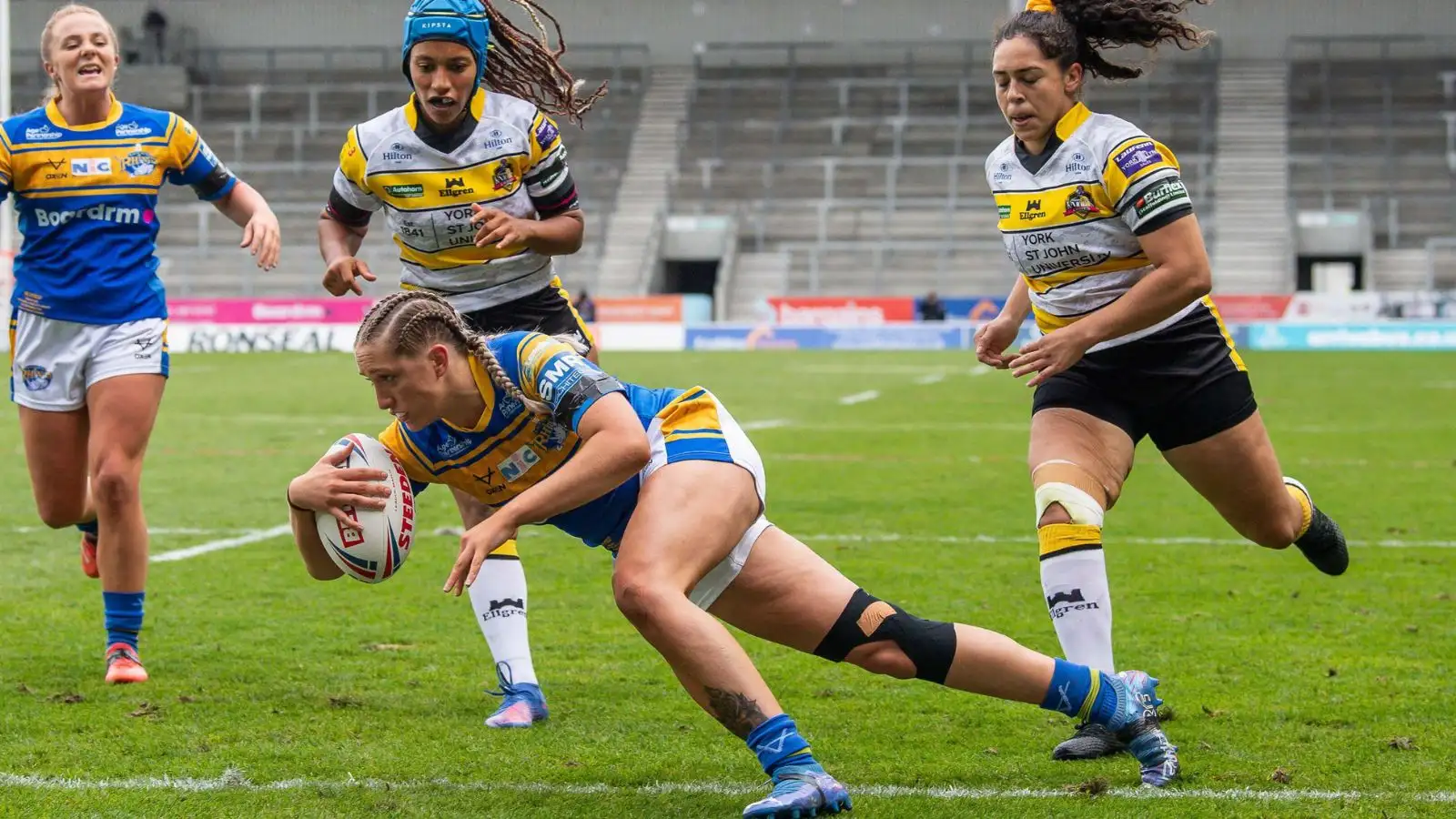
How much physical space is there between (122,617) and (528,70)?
2252 millimetres

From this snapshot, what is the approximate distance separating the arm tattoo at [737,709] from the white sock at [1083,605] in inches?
46.3

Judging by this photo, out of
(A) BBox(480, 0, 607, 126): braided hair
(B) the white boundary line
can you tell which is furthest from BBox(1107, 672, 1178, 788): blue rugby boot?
(B) the white boundary line

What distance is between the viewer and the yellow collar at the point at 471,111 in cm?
540

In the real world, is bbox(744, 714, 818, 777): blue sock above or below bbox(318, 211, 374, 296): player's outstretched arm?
below

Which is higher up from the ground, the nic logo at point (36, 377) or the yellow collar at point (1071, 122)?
the yellow collar at point (1071, 122)

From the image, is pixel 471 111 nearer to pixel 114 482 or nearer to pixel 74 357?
pixel 74 357

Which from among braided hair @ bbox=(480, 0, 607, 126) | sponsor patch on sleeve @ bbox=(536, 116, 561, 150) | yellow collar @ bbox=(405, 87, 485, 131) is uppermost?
braided hair @ bbox=(480, 0, 607, 126)

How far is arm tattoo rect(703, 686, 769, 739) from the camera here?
3969 mm

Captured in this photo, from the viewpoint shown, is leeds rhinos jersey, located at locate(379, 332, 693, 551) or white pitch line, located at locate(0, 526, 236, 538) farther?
white pitch line, located at locate(0, 526, 236, 538)

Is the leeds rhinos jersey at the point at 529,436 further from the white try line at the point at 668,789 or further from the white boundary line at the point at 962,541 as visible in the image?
the white boundary line at the point at 962,541

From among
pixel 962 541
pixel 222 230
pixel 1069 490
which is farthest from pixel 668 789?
pixel 222 230

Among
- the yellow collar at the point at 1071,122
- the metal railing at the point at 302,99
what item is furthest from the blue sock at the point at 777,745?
the metal railing at the point at 302,99

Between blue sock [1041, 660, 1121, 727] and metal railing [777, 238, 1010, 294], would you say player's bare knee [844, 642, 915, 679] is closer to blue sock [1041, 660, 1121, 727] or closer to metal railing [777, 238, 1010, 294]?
blue sock [1041, 660, 1121, 727]

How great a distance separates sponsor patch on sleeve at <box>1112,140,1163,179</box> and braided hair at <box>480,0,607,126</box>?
1889 millimetres
